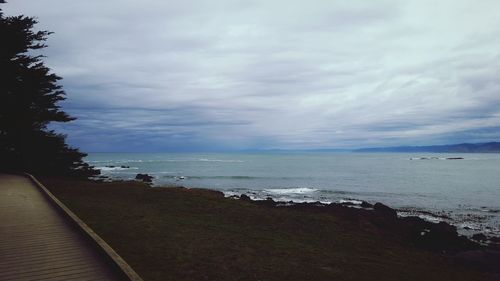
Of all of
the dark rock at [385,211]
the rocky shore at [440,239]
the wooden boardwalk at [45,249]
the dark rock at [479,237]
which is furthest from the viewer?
the dark rock at [385,211]

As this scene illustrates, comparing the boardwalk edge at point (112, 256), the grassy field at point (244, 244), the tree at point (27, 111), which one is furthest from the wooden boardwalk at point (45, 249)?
Result: the tree at point (27, 111)

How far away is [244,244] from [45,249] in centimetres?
634

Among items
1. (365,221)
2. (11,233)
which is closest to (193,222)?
(11,233)

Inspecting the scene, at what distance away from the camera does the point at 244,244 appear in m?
12.8

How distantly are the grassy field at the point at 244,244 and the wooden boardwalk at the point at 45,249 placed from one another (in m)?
1.30

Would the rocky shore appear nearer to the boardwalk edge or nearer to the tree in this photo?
the boardwalk edge

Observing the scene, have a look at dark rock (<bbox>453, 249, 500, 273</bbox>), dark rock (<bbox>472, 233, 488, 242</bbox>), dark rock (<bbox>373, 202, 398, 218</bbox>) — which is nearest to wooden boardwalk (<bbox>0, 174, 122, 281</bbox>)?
dark rock (<bbox>453, 249, 500, 273</bbox>)

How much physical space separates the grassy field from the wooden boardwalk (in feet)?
4.27

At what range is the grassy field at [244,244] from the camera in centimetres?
975

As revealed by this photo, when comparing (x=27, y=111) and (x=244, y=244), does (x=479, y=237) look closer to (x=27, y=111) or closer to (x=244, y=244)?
(x=244, y=244)

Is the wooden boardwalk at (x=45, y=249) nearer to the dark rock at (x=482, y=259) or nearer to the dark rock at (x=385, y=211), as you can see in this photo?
the dark rock at (x=482, y=259)

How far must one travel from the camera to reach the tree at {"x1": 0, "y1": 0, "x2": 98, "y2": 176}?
57.1 ft

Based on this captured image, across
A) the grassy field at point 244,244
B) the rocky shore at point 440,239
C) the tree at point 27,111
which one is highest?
the tree at point 27,111

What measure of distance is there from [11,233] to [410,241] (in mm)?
17988
